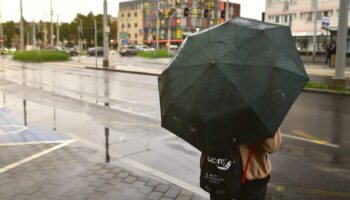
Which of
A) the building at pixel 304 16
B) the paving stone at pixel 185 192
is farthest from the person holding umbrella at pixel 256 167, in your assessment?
the building at pixel 304 16

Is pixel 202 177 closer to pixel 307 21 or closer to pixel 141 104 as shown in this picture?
pixel 141 104

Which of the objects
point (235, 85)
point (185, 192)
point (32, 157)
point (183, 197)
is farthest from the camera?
point (32, 157)

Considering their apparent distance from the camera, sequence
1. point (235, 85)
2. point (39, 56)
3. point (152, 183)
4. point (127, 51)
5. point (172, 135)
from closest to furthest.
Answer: point (235, 85) < point (152, 183) < point (172, 135) < point (39, 56) < point (127, 51)

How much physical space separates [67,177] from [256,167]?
307 cm

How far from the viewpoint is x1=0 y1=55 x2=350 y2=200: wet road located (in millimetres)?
4879

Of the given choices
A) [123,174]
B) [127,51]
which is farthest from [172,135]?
[127,51]

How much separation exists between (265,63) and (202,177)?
91 centimetres

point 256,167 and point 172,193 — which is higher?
point 256,167

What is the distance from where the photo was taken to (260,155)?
254 centimetres

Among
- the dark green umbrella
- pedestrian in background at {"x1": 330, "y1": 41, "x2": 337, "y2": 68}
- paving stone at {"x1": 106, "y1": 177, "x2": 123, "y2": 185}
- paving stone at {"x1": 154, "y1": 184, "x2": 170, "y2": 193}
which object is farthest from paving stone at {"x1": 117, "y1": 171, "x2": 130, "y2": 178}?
pedestrian in background at {"x1": 330, "y1": 41, "x2": 337, "y2": 68}

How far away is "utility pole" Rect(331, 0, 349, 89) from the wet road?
45.6 inches

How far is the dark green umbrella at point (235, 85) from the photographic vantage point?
2174 millimetres

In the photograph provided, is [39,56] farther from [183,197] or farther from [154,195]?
[183,197]

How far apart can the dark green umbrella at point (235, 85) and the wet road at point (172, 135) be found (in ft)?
8.00
